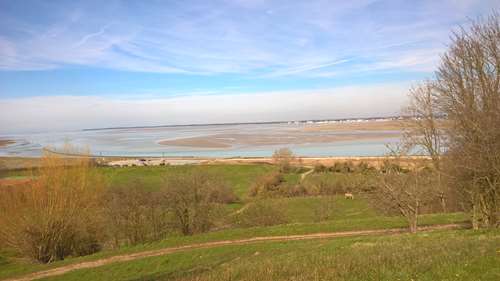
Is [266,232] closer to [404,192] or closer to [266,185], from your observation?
[404,192]

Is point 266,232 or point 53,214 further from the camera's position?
point 53,214

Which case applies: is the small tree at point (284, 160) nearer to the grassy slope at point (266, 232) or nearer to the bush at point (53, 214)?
the bush at point (53, 214)

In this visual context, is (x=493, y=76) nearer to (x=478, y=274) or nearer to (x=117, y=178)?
(x=478, y=274)

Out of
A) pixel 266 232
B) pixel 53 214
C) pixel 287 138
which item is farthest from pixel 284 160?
pixel 287 138

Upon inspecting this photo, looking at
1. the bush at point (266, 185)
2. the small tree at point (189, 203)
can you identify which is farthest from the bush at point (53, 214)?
the bush at point (266, 185)

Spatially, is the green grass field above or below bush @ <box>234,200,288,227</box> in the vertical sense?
above

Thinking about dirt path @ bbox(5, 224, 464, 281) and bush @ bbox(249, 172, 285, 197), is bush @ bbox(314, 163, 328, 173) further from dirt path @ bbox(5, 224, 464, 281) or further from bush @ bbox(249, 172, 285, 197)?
dirt path @ bbox(5, 224, 464, 281)

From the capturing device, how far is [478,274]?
676cm

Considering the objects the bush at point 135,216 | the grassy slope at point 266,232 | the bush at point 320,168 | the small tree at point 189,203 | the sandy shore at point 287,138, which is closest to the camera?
the grassy slope at point 266,232

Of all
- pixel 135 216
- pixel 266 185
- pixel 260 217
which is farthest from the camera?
pixel 266 185

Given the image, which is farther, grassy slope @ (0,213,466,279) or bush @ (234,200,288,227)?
bush @ (234,200,288,227)

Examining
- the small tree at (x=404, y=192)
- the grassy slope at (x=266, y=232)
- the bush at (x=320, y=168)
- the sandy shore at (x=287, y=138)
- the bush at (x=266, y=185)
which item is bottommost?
the bush at (x=266, y=185)


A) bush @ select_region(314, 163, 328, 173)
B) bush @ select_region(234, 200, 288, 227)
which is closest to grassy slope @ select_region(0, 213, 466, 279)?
bush @ select_region(234, 200, 288, 227)

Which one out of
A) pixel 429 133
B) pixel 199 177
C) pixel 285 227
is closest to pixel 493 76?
pixel 285 227
